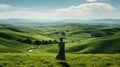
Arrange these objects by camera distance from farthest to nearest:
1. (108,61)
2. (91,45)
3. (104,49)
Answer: (91,45), (104,49), (108,61)

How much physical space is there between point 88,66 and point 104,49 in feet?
319

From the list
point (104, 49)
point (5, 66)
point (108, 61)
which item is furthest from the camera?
point (104, 49)

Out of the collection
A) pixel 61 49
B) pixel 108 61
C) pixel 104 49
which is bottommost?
pixel 104 49

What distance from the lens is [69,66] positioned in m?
25.3

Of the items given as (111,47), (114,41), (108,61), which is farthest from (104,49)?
(108,61)

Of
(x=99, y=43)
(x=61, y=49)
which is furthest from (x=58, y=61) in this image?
(x=99, y=43)

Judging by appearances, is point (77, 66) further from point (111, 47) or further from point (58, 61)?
point (111, 47)

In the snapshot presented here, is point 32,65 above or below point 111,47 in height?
above

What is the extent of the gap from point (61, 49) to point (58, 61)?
1.82 metres

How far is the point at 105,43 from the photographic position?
129 m

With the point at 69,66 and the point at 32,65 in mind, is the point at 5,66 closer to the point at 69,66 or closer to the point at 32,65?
the point at 32,65

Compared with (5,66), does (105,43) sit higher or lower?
lower

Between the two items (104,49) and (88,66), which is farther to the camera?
(104,49)

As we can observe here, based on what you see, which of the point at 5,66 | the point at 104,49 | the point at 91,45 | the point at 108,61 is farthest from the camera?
the point at 91,45
